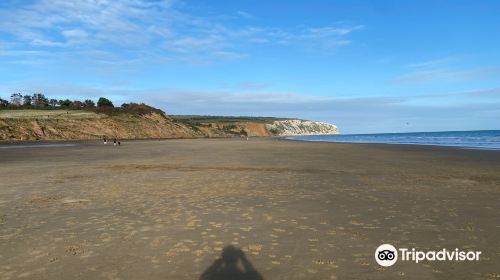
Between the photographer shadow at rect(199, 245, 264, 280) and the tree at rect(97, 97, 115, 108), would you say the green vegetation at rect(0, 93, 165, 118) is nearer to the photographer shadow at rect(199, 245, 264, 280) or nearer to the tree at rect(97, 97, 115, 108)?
the tree at rect(97, 97, 115, 108)

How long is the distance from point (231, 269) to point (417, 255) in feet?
10.8

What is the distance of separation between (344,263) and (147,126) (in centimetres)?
10771

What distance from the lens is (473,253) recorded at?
22.7 feet

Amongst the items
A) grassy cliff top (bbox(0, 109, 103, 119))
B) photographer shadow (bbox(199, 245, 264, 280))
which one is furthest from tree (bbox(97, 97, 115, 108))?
photographer shadow (bbox(199, 245, 264, 280))

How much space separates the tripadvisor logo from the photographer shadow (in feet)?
7.21

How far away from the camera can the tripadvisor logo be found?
6.66 m

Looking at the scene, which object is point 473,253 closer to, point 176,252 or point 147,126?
point 176,252

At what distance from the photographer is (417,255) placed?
6.88m

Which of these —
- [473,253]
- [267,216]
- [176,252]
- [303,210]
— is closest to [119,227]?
[176,252]

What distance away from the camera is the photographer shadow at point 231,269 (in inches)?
235

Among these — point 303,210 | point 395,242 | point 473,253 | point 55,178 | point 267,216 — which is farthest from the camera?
point 55,178

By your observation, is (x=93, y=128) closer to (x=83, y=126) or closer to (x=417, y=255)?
(x=83, y=126)

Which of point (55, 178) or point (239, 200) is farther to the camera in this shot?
point (55, 178)

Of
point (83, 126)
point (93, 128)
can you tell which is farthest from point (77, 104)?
point (83, 126)
